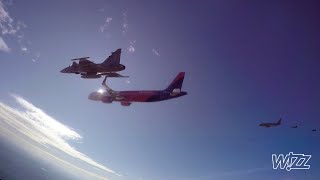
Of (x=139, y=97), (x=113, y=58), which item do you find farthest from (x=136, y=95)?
(x=113, y=58)

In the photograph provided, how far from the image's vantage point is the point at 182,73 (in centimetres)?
4062

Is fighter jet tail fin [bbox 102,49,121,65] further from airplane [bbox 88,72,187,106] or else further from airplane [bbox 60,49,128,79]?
airplane [bbox 88,72,187,106]

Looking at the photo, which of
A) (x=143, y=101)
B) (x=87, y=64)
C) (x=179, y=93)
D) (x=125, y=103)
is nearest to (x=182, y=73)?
(x=179, y=93)

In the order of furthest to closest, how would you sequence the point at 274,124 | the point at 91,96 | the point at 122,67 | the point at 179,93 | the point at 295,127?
the point at 274,124
the point at 295,127
the point at 91,96
the point at 179,93
the point at 122,67

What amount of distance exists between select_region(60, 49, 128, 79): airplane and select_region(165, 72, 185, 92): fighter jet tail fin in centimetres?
1013

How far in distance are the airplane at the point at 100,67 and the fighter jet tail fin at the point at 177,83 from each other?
1013cm

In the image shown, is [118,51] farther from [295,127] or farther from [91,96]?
[295,127]

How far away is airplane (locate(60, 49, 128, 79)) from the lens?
108 ft

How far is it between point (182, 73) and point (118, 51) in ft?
44.6

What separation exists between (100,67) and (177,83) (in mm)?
14430

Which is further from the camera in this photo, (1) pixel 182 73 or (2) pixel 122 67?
(1) pixel 182 73

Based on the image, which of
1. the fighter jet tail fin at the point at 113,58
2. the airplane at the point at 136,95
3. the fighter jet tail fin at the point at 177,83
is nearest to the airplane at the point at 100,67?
the fighter jet tail fin at the point at 113,58

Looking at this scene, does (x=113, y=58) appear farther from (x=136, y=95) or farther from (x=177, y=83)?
(x=177, y=83)

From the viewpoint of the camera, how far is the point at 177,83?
3925 cm
